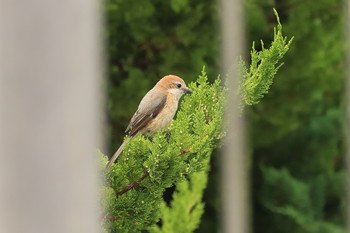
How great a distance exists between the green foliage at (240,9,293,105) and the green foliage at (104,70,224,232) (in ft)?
0.07

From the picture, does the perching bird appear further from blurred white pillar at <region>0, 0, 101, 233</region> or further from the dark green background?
the dark green background

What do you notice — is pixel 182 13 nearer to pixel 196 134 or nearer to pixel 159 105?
pixel 159 105

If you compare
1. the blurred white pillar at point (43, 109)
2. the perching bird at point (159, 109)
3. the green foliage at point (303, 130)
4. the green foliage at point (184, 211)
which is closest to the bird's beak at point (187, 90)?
the perching bird at point (159, 109)

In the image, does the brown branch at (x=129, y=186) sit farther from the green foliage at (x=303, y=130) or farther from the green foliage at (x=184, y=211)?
the green foliage at (x=303, y=130)

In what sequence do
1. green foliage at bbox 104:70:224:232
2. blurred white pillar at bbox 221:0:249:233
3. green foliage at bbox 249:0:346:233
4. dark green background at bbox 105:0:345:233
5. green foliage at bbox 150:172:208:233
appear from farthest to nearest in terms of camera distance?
green foliage at bbox 249:0:346:233 < dark green background at bbox 105:0:345:233 < green foliage at bbox 150:172:208:233 < green foliage at bbox 104:70:224:232 < blurred white pillar at bbox 221:0:249:233

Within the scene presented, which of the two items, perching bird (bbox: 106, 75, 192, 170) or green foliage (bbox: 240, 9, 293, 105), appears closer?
green foliage (bbox: 240, 9, 293, 105)

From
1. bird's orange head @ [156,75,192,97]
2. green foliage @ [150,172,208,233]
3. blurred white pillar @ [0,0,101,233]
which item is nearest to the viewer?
blurred white pillar @ [0,0,101,233]

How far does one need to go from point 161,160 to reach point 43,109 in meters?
0.31

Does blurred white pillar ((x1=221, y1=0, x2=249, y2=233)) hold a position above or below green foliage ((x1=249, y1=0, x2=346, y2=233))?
below

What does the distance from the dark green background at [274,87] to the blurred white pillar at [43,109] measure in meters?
1.10

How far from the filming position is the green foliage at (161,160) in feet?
1.68

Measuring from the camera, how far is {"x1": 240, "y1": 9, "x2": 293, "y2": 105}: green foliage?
1.68 feet

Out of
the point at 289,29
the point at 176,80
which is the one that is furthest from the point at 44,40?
the point at 289,29

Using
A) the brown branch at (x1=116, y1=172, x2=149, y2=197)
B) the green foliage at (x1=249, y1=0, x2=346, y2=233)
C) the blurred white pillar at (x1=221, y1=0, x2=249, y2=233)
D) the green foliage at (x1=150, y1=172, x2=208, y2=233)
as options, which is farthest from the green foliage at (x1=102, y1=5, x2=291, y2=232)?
the green foliage at (x1=249, y1=0, x2=346, y2=233)
